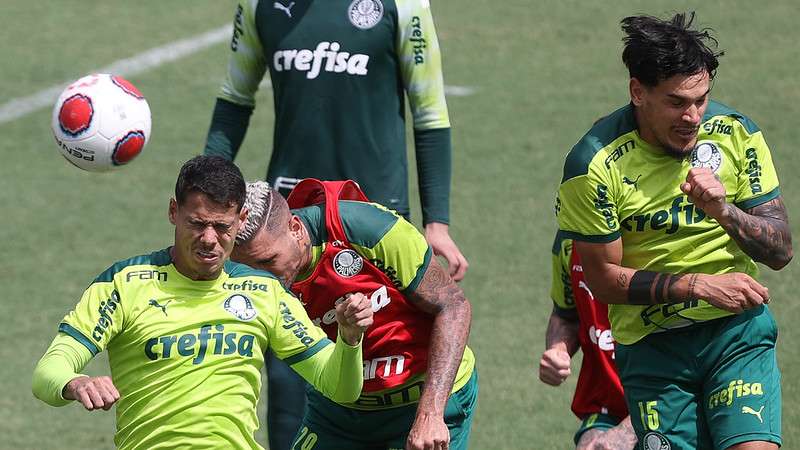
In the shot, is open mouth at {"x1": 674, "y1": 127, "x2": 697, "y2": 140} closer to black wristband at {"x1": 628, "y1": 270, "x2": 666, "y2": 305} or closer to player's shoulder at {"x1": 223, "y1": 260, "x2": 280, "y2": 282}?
black wristband at {"x1": 628, "y1": 270, "x2": 666, "y2": 305}

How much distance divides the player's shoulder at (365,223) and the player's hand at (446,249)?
104cm

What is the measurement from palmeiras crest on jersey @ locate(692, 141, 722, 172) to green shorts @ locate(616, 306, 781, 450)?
1.83ft

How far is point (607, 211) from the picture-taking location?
5445 mm

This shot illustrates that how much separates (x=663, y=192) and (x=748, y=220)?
1.11 ft

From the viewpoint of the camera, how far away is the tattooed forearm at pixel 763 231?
5246mm

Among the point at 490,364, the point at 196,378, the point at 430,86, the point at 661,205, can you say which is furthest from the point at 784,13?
the point at 196,378

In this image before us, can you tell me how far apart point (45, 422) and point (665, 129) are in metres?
4.21

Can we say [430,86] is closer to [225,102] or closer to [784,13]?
[225,102]

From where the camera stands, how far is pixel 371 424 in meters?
5.72

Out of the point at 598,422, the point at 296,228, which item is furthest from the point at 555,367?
the point at 296,228

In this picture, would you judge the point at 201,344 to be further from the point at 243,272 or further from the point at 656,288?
the point at 656,288

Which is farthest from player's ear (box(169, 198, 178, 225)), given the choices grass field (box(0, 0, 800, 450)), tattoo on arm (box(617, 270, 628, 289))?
grass field (box(0, 0, 800, 450))

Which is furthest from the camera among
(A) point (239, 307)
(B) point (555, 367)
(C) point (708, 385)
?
(B) point (555, 367)

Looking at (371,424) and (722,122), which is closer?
(722,122)
